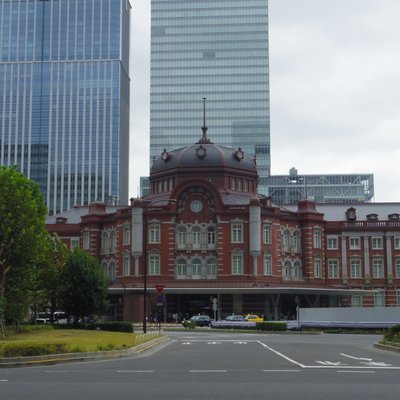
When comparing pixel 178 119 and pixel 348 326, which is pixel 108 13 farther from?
pixel 348 326

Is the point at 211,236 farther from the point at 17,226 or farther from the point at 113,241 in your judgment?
the point at 17,226

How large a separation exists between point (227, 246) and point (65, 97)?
102685mm

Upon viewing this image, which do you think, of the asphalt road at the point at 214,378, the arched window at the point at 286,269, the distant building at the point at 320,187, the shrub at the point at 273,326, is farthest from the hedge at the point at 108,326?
the distant building at the point at 320,187

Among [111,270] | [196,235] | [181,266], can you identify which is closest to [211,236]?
[196,235]

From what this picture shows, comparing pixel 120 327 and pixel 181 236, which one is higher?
pixel 181 236

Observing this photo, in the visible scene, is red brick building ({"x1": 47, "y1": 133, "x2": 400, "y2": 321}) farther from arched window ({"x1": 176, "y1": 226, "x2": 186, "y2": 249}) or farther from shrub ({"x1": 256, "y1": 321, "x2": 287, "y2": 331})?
shrub ({"x1": 256, "y1": 321, "x2": 287, "y2": 331})

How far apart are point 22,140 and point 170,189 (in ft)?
307

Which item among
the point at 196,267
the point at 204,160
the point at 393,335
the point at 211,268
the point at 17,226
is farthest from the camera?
the point at 204,160

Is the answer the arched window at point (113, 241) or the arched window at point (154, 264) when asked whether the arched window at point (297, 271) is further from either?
the arched window at point (113, 241)

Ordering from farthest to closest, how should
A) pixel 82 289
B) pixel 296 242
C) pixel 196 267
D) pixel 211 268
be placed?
pixel 296 242 → pixel 196 267 → pixel 211 268 → pixel 82 289

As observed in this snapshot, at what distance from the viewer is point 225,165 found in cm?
8719

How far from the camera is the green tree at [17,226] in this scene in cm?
4856

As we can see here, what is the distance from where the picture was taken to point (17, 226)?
48875 millimetres

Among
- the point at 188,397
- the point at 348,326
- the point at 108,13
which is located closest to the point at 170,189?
the point at 348,326
